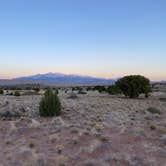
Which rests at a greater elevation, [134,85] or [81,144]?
[134,85]

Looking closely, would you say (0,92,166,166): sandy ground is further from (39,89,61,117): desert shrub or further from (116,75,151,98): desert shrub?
(116,75,151,98): desert shrub

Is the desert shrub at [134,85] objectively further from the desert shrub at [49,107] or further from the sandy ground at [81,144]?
the sandy ground at [81,144]

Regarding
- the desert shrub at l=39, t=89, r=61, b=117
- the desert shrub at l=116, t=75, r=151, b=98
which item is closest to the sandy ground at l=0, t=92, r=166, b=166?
the desert shrub at l=39, t=89, r=61, b=117

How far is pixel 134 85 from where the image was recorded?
41.8 metres

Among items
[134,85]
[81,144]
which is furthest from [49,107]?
[134,85]

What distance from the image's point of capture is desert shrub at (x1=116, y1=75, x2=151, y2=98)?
4206 cm

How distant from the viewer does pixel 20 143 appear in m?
15.1

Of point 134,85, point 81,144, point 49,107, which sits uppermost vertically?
point 134,85

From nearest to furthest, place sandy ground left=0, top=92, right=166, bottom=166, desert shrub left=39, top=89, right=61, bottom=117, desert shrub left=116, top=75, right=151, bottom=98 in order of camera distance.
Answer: sandy ground left=0, top=92, right=166, bottom=166
desert shrub left=39, top=89, right=61, bottom=117
desert shrub left=116, top=75, right=151, bottom=98

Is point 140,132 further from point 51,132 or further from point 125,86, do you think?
point 125,86

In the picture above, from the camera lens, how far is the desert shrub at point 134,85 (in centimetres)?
4206

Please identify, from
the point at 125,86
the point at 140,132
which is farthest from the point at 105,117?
the point at 125,86

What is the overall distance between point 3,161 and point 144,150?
6.02m

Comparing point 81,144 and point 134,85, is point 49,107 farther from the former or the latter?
point 134,85
